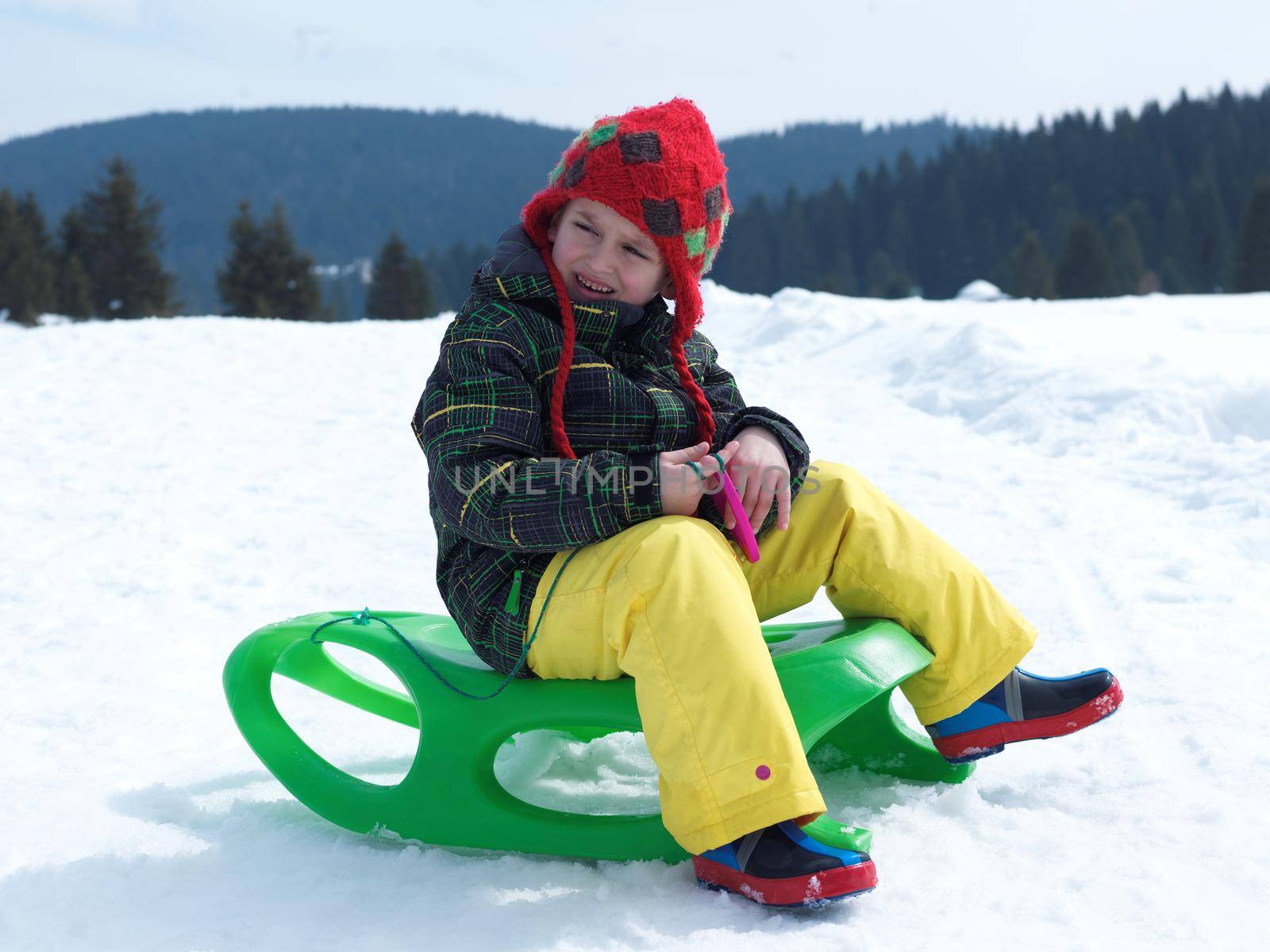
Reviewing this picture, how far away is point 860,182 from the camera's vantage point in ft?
221

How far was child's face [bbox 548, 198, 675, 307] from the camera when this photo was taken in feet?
6.79

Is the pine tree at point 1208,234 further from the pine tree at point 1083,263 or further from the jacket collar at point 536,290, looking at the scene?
the jacket collar at point 536,290

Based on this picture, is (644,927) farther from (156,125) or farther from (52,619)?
(156,125)

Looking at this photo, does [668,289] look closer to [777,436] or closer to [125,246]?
[777,436]

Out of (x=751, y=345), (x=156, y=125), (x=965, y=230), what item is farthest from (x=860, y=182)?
(x=156, y=125)

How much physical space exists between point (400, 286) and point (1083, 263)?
27.3 m

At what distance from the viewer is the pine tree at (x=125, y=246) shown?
3703 centimetres

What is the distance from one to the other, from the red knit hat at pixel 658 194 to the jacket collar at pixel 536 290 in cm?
3

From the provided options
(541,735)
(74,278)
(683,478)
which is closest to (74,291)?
(74,278)

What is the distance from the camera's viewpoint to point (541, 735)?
7.95 feet

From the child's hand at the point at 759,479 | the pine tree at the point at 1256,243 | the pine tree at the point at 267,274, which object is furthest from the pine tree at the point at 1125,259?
the child's hand at the point at 759,479

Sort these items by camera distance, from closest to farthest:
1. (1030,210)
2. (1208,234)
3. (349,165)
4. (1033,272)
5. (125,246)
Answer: (125,246) < (1033,272) < (1208,234) < (1030,210) < (349,165)

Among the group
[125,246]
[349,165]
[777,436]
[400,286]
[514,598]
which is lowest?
[514,598]

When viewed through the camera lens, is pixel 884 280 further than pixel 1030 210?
No
